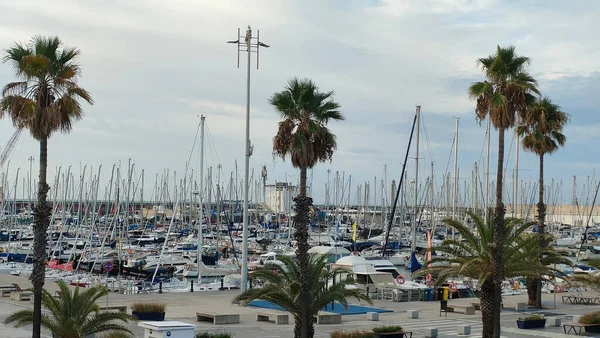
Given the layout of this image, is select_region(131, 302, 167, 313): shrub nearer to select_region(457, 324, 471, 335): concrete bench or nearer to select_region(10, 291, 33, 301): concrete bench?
select_region(10, 291, 33, 301): concrete bench

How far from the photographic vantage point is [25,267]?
72.6 m

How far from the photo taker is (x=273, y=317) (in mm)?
34625

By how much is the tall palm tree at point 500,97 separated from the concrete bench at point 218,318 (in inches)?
466

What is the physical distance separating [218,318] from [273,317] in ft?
8.87

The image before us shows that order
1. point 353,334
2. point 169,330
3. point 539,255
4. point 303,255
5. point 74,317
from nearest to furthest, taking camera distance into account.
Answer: point 169,330 < point 74,317 < point 303,255 < point 353,334 < point 539,255

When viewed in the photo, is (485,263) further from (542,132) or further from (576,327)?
(542,132)

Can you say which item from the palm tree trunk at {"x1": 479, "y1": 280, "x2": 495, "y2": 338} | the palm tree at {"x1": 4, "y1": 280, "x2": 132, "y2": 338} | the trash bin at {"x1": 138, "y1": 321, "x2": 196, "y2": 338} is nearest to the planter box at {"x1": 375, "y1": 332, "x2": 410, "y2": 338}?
the palm tree trunk at {"x1": 479, "y1": 280, "x2": 495, "y2": 338}

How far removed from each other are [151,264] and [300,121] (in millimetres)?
45497

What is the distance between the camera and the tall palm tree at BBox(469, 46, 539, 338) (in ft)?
92.1

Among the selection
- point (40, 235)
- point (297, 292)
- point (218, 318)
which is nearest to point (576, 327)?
point (297, 292)

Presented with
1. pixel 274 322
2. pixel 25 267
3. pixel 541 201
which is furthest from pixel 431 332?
pixel 25 267

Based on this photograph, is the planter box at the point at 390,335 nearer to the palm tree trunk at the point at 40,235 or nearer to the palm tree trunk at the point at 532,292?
the palm tree trunk at the point at 40,235

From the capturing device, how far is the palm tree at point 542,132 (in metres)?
42.0

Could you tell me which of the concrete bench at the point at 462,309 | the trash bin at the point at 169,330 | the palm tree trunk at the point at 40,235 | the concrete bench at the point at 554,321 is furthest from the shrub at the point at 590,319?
the palm tree trunk at the point at 40,235
